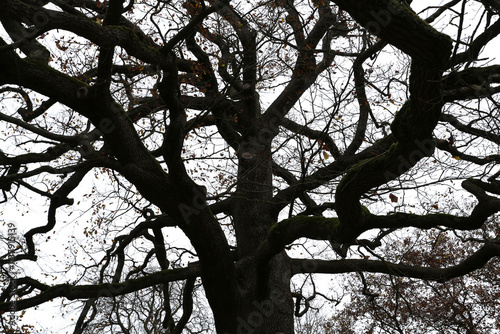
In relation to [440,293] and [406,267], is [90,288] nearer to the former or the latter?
[406,267]

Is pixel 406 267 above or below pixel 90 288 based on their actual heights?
below

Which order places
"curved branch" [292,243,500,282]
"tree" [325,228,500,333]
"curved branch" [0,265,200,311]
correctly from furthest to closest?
1. "tree" [325,228,500,333]
2. "curved branch" [0,265,200,311]
3. "curved branch" [292,243,500,282]

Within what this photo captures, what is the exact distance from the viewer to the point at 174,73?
4570 millimetres

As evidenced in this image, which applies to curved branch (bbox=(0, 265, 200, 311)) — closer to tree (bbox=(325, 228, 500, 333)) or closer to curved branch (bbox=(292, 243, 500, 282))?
curved branch (bbox=(292, 243, 500, 282))

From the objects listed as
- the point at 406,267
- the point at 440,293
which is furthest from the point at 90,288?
the point at 440,293

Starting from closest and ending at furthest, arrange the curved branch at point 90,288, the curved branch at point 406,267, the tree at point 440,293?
the curved branch at point 406,267, the curved branch at point 90,288, the tree at point 440,293

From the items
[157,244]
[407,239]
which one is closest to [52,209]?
[157,244]

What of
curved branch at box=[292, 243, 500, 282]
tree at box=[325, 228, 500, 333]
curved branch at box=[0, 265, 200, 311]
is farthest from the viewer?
tree at box=[325, 228, 500, 333]

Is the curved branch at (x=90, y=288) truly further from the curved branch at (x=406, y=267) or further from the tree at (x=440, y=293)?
the tree at (x=440, y=293)

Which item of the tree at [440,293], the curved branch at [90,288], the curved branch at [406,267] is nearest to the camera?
the curved branch at [406,267]

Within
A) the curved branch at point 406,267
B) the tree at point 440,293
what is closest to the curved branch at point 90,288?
the curved branch at point 406,267

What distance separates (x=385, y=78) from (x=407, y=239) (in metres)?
5.94

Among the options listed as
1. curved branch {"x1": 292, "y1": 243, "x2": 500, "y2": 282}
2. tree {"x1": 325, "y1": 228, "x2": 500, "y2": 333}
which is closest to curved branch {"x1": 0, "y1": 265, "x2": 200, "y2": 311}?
curved branch {"x1": 292, "y1": 243, "x2": 500, "y2": 282}

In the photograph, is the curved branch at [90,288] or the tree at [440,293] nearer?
the curved branch at [90,288]
